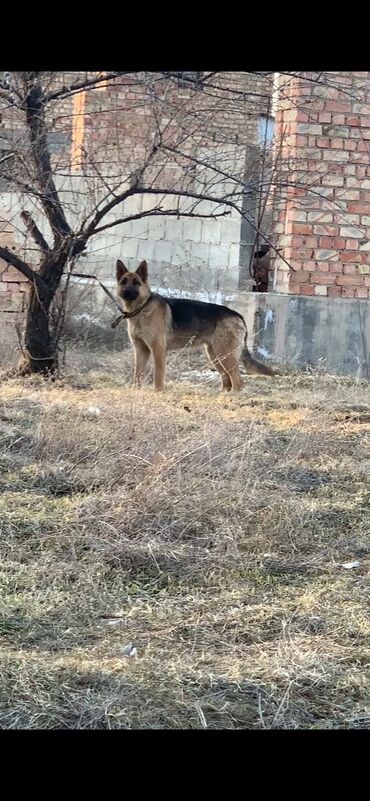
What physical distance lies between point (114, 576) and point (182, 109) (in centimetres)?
487

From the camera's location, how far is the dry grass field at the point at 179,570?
2918 mm

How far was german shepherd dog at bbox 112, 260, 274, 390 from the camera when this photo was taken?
8977 mm

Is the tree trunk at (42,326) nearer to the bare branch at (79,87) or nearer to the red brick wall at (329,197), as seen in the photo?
the bare branch at (79,87)

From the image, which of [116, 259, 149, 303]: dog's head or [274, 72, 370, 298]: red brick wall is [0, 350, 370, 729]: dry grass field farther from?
[274, 72, 370, 298]: red brick wall

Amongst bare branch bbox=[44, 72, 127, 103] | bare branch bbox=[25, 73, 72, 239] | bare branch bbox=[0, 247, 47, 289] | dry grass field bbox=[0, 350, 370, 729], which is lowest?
dry grass field bbox=[0, 350, 370, 729]

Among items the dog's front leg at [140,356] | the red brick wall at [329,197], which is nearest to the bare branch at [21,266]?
the dog's front leg at [140,356]

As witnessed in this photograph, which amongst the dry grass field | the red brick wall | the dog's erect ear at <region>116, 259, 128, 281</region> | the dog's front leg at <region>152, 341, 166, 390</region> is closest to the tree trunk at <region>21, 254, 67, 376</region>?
the dog's erect ear at <region>116, 259, 128, 281</region>

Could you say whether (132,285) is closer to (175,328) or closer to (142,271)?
(142,271)

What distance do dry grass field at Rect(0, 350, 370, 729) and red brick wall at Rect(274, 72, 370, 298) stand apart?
12.1ft

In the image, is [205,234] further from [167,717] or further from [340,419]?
[167,717]

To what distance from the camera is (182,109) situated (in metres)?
7.44

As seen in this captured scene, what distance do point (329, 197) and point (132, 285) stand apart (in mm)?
2740

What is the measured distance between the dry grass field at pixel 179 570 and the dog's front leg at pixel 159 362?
1.75m
